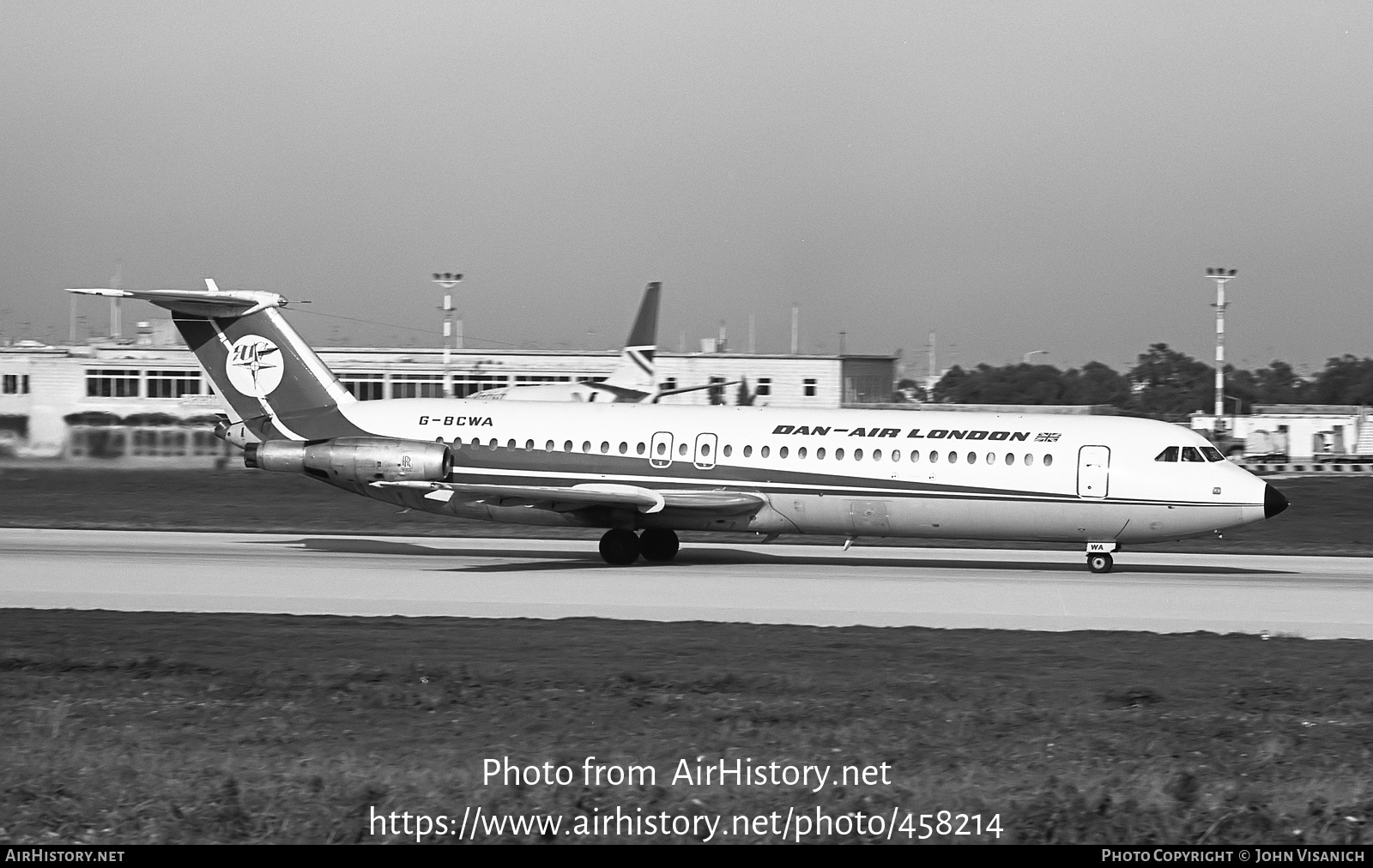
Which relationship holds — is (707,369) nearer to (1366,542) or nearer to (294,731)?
(1366,542)

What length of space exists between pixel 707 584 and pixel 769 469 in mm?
3447

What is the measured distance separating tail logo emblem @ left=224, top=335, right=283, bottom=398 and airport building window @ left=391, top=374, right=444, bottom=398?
56.3 meters

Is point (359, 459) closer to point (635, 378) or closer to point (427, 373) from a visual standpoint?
point (635, 378)

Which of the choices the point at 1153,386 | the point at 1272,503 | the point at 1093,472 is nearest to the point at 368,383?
the point at 1093,472

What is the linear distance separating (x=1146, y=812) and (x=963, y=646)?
7.15 m

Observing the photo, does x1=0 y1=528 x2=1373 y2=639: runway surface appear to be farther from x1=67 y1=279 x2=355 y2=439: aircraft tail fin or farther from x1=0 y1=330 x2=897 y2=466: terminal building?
x1=0 y1=330 x2=897 y2=466: terminal building

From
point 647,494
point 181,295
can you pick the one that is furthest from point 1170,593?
point 181,295

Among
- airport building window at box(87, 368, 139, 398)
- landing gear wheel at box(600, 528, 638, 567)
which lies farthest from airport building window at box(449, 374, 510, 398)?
landing gear wheel at box(600, 528, 638, 567)

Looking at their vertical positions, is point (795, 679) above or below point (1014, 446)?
below

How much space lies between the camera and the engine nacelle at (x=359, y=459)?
26.6 metres

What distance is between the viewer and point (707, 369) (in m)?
84.1

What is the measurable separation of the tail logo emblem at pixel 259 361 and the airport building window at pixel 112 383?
58.7 meters

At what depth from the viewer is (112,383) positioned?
83.1 meters

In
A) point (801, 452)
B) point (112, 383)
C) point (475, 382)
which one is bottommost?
point (801, 452)
